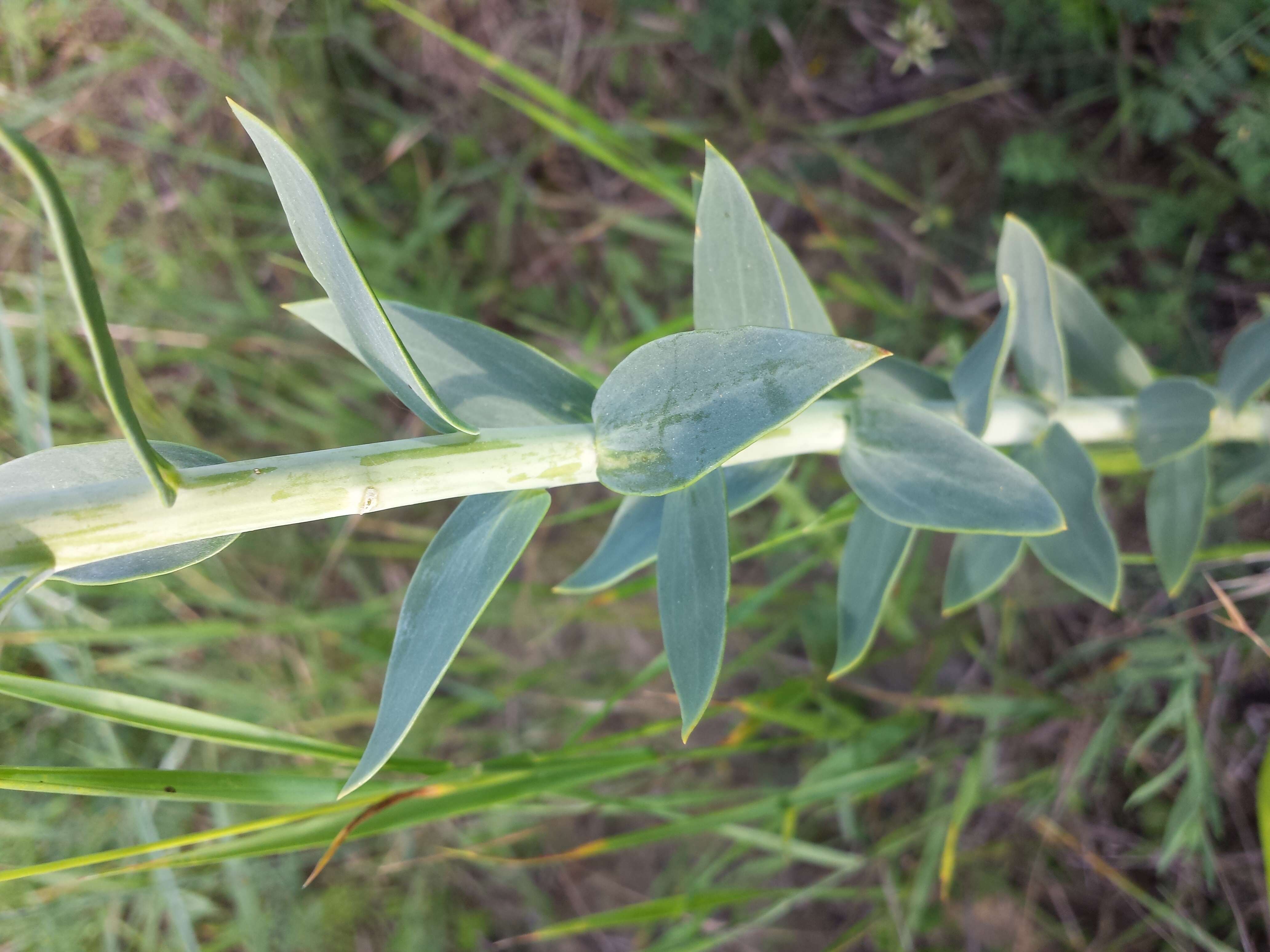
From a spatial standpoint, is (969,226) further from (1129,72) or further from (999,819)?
(999,819)

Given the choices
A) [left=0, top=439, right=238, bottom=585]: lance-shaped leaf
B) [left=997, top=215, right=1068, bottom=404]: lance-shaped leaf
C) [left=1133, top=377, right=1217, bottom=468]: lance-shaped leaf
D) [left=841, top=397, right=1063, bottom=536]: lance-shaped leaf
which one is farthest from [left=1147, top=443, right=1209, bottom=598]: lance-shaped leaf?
[left=0, top=439, right=238, bottom=585]: lance-shaped leaf

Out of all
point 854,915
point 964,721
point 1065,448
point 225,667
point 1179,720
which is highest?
point 1065,448

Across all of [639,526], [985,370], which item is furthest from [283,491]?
[985,370]

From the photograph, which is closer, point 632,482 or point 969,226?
point 632,482

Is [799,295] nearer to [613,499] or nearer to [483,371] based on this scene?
[483,371]

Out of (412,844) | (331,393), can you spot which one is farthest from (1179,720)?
(331,393)

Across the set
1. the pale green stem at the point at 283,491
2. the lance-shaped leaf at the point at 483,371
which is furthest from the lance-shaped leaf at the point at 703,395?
the lance-shaped leaf at the point at 483,371

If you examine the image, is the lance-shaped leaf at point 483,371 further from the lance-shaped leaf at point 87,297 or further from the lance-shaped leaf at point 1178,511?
the lance-shaped leaf at point 1178,511
